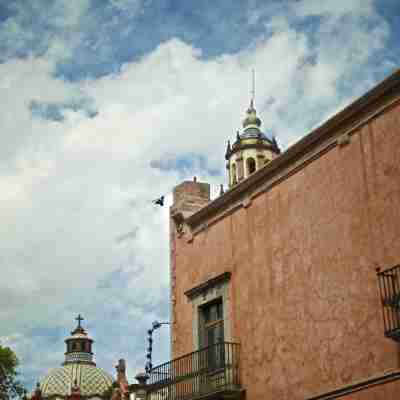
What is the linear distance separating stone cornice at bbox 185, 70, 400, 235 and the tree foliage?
1890 centimetres

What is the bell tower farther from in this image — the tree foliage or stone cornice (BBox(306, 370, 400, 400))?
stone cornice (BBox(306, 370, 400, 400))

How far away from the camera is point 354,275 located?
13.7 metres

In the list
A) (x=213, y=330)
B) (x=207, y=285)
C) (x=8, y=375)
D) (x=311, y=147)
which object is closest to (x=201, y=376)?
(x=213, y=330)

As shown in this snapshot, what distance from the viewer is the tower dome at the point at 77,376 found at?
7862 cm

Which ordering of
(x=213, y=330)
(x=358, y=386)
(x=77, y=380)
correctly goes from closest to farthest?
(x=358, y=386)
(x=213, y=330)
(x=77, y=380)

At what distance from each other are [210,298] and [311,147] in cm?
403

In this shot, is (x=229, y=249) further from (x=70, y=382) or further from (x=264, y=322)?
(x=70, y=382)

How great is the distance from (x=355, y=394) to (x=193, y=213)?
662cm

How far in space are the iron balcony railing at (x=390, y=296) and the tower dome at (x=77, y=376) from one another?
209 ft

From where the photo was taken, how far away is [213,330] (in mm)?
17500

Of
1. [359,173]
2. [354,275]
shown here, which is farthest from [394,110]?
[354,275]

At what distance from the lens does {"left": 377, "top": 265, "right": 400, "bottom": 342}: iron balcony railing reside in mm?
12367

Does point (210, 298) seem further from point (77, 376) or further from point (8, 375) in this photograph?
point (77, 376)

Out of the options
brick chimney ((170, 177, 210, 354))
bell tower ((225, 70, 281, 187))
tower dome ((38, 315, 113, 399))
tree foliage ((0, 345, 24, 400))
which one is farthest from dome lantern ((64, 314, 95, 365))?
brick chimney ((170, 177, 210, 354))
